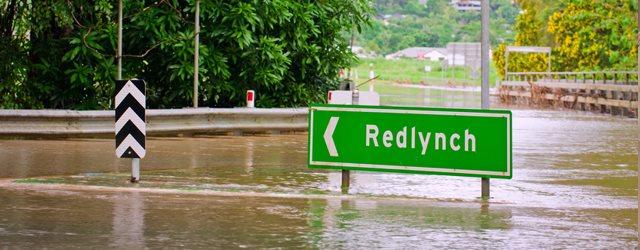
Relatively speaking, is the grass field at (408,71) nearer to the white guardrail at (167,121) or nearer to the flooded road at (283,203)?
the white guardrail at (167,121)

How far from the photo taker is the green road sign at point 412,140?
14.5 metres

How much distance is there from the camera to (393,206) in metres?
13.8

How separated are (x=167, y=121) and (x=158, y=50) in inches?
131

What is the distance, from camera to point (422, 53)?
183 meters

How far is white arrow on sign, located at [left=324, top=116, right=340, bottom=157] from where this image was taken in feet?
50.0

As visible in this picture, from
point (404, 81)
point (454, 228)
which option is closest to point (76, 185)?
point (454, 228)

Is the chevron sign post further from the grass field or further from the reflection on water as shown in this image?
the grass field

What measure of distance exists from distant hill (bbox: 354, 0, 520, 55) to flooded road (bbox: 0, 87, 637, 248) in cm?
11201

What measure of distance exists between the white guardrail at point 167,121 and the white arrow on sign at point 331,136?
8.45 meters

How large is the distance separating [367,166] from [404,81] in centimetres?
10694

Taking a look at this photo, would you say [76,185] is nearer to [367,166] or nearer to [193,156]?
[367,166]

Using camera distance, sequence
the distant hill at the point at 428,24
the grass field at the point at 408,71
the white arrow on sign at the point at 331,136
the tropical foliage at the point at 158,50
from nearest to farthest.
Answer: the white arrow on sign at the point at 331,136 → the tropical foliage at the point at 158,50 → the distant hill at the point at 428,24 → the grass field at the point at 408,71

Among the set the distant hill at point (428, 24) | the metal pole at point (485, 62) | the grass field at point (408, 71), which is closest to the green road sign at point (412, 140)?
the metal pole at point (485, 62)

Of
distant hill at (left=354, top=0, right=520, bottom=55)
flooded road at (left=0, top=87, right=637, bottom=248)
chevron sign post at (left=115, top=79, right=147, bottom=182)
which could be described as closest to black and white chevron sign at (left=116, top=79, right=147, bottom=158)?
chevron sign post at (left=115, top=79, right=147, bottom=182)
